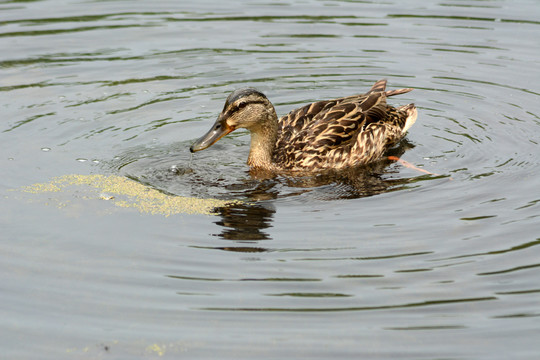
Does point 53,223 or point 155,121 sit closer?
point 53,223

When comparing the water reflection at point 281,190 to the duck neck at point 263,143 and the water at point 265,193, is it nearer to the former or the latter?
the water at point 265,193

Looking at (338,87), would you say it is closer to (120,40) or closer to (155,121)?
(155,121)

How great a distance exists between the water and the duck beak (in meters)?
0.39

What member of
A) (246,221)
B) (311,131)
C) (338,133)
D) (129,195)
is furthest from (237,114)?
(246,221)

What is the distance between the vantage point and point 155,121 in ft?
39.1

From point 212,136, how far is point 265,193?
3.21 ft

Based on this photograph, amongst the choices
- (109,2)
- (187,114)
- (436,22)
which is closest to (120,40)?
(109,2)

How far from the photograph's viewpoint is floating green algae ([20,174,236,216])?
9.09 meters

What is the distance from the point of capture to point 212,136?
10148 millimetres

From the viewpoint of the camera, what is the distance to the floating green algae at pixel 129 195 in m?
9.09

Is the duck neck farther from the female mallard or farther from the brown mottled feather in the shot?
the brown mottled feather

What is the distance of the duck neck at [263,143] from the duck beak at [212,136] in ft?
1.50

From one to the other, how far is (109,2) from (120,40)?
2.17 meters

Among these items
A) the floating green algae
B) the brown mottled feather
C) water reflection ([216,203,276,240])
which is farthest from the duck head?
water reflection ([216,203,276,240])
